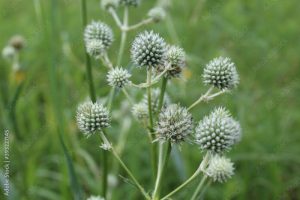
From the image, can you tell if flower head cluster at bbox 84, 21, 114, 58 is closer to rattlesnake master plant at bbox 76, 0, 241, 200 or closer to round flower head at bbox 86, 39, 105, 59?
round flower head at bbox 86, 39, 105, 59

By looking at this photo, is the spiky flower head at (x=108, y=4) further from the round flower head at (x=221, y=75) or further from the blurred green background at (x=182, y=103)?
the round flower head at (x=221, y=75)

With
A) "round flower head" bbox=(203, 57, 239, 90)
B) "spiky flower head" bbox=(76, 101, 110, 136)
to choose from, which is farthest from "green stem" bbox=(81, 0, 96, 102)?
"round flower head" bbox=(203, 57, 239, 90)

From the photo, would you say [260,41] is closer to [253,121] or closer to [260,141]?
[253,121]

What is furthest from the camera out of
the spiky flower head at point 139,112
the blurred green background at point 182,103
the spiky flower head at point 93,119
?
the blurred green background at point 182,103

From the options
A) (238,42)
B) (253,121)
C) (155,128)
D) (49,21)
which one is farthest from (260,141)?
(49,21)

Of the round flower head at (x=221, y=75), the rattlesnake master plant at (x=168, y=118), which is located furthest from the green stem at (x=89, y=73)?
the round flower head at (x=221, y=75)

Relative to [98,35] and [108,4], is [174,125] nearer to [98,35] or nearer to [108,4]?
[98,35]

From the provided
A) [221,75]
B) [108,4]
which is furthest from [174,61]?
[108,4]
